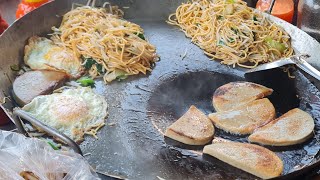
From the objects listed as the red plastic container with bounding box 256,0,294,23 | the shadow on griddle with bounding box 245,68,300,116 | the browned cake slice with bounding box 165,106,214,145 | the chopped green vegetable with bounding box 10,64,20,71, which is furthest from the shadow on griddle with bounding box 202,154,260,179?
the red plastic container with bounding box 256,0,294,23

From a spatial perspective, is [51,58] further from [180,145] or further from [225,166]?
[225,166]

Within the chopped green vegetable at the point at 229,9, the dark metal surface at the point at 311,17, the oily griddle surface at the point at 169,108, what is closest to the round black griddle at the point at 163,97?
the oily griddle surface at the point at 169,108

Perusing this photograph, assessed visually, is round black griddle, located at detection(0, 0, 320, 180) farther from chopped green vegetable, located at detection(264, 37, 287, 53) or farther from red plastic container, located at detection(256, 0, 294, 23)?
red plastic container, located at detection(256, 0, 294, 23)

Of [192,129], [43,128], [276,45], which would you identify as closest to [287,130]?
[192,129]

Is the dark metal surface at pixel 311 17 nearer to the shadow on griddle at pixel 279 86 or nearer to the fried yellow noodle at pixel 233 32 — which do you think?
the fried yellow noodle at pixel 233 32

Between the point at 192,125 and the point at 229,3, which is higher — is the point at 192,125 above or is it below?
below

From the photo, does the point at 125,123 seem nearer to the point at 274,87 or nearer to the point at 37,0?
the point at 274,87

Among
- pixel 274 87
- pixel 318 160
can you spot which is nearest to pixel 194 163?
pixel 318 160
